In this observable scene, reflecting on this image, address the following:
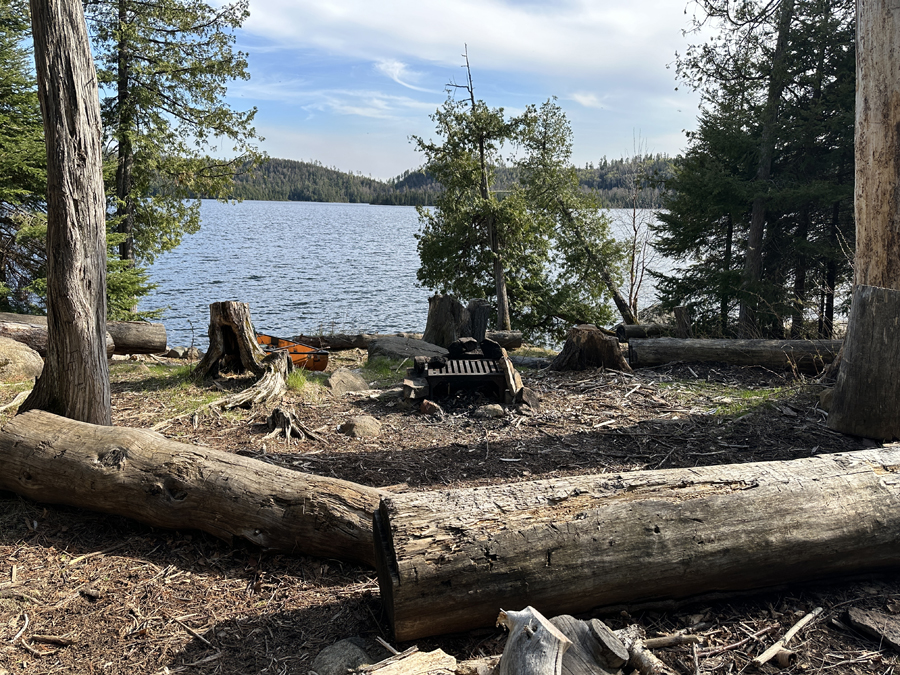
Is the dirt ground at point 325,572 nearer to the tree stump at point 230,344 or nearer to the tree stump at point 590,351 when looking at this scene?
the tree stump at point 230,344

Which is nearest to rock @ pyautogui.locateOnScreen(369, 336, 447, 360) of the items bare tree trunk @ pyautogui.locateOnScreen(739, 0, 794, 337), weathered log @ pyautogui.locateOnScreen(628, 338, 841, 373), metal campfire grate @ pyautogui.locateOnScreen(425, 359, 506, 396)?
metal campfire grate @ pyautogui.locateOnScreen(425, 359, 506, 396)

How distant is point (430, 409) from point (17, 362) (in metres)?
5.48

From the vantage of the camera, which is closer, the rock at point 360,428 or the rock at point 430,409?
the rock at point 360,428

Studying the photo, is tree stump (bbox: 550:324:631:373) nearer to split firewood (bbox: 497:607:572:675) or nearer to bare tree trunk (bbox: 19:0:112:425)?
bare tree trunk (bbox: 19:0:112:425)

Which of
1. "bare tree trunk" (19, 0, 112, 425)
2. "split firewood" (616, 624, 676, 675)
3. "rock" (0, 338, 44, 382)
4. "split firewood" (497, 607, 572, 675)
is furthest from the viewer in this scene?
"rock" (0, 338, 44, 382)

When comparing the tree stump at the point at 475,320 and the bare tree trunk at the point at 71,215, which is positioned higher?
the bare tree trunk at the point at 71,215

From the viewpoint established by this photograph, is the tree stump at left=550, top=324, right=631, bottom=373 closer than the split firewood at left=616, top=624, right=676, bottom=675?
No

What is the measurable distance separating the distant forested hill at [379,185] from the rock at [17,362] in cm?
992

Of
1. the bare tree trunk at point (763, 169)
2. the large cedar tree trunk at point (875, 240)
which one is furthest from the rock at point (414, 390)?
the bare tree trunk at point (763, 169)

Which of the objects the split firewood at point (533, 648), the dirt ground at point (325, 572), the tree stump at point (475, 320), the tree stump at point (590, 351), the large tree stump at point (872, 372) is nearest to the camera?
the split firewood at point (533, 648)

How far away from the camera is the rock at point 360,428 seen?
19.5 feet

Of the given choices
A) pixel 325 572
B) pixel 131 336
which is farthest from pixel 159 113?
pixel 325 572

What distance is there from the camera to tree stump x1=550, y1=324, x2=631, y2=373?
8414mm

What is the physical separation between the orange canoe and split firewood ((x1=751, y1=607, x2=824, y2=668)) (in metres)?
7.52
